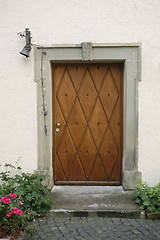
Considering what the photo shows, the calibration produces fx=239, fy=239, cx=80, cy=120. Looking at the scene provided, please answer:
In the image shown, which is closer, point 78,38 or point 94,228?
point 94,228

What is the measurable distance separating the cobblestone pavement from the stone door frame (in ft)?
2.98

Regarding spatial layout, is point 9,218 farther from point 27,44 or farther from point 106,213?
point 27,44

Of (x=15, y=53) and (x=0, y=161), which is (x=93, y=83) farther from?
(x=0, y=161)

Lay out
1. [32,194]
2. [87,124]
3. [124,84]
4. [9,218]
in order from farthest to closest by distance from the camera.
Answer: [87,124] < [124,84] < [32,194] < [9,218]

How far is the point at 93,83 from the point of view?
4.64 metres

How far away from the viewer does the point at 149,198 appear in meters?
3.86

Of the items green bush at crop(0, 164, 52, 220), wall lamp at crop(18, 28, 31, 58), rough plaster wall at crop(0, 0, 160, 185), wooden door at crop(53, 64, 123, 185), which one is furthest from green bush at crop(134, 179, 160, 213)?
wall lamp at crop(18, 28, 31, 58)

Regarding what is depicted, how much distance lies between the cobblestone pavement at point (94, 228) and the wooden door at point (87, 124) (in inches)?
45.3

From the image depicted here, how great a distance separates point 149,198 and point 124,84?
205 cm

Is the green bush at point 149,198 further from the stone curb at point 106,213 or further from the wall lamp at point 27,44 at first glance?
the wall lamp at point 27,44

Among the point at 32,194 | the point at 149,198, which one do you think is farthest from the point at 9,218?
the point at 149,198

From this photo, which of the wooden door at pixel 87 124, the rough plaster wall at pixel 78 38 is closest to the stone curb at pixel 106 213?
the rough plaster wall at pixel 78 38

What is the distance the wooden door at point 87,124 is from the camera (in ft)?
15.2

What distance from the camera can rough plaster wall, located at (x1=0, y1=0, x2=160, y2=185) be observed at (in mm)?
4281
